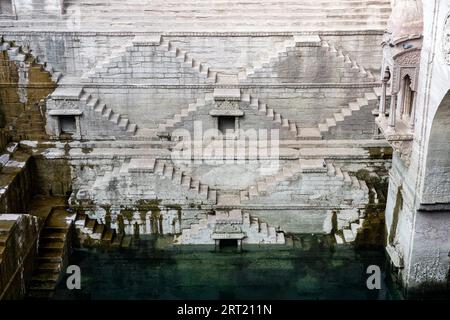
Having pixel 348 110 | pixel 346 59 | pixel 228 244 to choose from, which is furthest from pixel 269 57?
pixel 228 244

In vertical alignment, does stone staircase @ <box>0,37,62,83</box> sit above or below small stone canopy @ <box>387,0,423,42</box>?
below

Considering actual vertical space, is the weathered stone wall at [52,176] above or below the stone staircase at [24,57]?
below

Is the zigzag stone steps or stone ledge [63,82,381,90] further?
stone ledge [63,82,381,90]

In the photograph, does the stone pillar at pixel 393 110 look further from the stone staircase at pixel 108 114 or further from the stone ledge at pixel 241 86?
the stone staircase at pixel 108 114

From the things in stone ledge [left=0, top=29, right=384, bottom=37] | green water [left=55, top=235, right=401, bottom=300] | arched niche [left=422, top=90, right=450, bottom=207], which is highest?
stone ledge [left=0, top=29, right=384, bottom=37]

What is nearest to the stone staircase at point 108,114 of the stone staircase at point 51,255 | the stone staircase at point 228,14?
Result: the stone staircase at point 228,14

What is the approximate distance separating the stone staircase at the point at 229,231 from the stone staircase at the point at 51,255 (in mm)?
3200

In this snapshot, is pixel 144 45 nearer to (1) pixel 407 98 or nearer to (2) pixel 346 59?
(2) pixel 346 59

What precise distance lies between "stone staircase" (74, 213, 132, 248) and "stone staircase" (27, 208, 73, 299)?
1.13 ft

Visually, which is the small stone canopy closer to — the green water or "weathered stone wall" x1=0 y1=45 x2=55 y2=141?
the green water

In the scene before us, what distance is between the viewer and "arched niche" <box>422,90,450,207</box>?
1466cm

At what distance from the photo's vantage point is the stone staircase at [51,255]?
16.6 m

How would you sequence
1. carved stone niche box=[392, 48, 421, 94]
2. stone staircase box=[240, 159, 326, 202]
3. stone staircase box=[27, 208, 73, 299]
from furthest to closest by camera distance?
stone staircase box=[240, 159, 326, 202] < stone staircase box=[27, 208, 73, 299] < carved stone niche box=[392, 48, 421, 94]

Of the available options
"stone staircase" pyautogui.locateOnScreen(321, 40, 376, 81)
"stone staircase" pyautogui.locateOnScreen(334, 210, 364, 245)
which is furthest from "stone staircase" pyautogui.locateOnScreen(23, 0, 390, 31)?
"stone staircase" pyautogui.locateOnScreen(334, 210, 364, 245)
